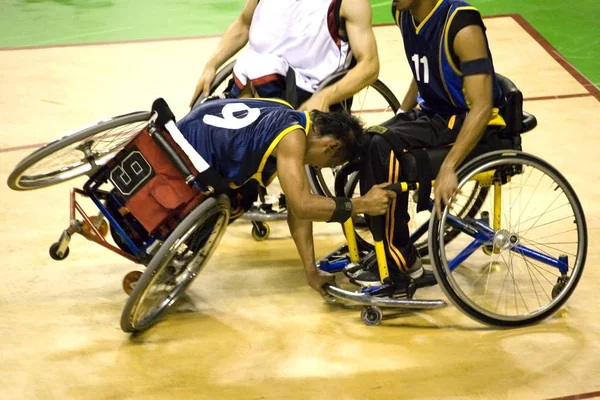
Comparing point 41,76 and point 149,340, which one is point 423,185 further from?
point 41,76

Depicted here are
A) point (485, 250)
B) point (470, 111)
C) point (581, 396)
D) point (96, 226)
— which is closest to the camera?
point (581, 396)

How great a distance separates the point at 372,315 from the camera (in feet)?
10.4

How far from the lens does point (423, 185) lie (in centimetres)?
304

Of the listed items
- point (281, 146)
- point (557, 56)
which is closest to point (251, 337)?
point (281, 146)

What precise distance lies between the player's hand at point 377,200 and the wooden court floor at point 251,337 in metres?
0.44

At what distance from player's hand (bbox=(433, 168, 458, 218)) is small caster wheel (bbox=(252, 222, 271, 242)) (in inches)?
40.7

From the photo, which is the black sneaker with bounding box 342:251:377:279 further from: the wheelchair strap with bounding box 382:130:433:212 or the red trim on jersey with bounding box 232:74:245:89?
the red trim on jersey with bounding box 232:74:245:89

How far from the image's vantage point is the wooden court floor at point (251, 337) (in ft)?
9.52

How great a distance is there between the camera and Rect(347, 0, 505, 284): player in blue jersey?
2926 mm

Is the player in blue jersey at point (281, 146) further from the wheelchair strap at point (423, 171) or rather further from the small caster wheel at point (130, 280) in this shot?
the small caster wheel at point (130, 280)

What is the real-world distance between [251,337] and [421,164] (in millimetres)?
808

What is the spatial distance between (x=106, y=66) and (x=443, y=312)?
3005 mm

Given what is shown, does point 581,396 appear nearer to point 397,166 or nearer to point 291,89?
point 397,166

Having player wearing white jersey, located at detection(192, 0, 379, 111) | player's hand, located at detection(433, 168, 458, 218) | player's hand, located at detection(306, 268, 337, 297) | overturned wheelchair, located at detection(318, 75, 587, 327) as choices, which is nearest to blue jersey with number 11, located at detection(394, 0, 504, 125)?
overturned wheelchair, located at detection(318, 75, 587, 327)
